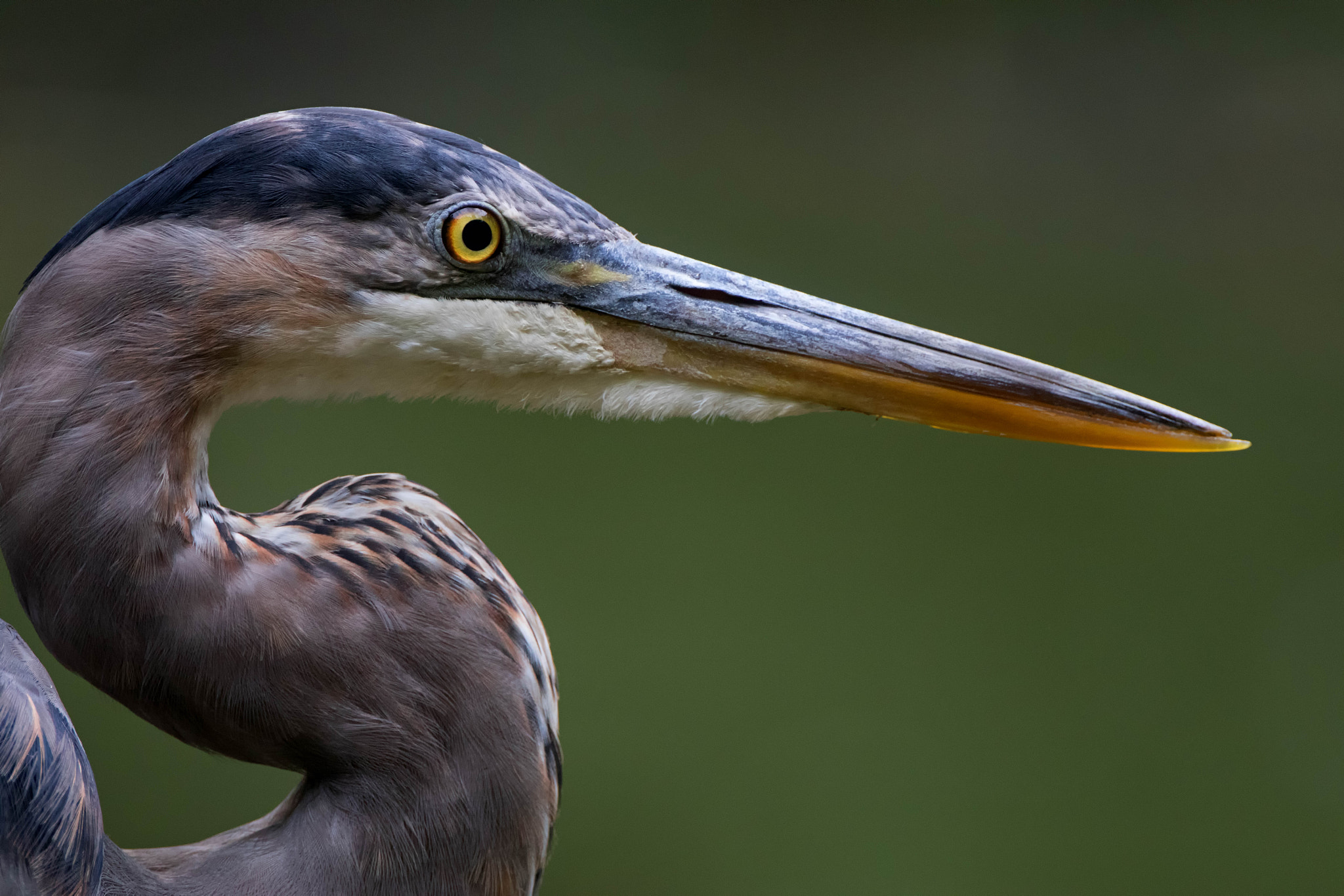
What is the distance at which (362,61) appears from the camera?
3582 millimetres

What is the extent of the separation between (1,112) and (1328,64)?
15.4 ft

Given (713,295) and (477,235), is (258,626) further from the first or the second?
(713,295)

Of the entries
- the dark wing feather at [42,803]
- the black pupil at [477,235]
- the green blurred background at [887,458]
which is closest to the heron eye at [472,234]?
the black pupil at [477,235]

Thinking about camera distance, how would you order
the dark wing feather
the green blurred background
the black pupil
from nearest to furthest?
the dark wing feather → the black pupil → the green blurred background

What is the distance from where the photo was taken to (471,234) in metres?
0.76

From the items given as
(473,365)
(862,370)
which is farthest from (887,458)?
(473,365)

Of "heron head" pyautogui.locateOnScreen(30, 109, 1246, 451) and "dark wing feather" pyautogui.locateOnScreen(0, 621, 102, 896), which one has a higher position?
"heron head" pyautogui.locateOnScreen(30, 109, 1246, 451)

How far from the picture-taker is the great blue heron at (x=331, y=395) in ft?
Answer: 2.21

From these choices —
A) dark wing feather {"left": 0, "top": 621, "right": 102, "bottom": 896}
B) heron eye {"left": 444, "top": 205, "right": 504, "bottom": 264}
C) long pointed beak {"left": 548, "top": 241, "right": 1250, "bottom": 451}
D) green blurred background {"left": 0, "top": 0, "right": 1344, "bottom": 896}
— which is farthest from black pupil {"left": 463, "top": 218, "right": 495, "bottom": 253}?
green blurred background {"left": 0, "top": 0, "right": 1344, "bottom": 896}

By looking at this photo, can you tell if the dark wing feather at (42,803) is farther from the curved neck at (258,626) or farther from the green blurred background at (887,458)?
the green blurred background at (887,458)

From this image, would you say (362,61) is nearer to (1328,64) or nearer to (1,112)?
(1,112)

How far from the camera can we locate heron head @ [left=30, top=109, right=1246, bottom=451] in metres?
0.71

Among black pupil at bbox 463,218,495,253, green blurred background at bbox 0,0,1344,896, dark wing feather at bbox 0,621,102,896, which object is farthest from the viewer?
green blurred background at bbox 0,0,1344,896

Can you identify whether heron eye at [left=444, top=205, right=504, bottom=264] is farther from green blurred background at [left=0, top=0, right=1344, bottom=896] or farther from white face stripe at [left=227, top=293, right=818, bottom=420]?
green blurred background at [left=0, top=0, right=1344, bottom=896]
